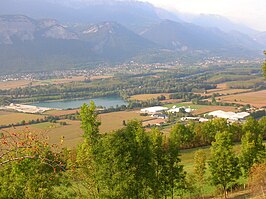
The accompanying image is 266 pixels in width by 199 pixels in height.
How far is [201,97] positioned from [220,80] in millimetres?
61407

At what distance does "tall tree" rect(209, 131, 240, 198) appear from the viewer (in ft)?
106

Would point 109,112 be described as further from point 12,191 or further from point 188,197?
point 12,191

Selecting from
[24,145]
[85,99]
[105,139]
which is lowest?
[85,99]

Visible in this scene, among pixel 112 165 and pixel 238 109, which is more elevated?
pixel 112 165

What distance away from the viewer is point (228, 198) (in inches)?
1251

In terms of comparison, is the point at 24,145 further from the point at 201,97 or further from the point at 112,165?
the point at 201,97

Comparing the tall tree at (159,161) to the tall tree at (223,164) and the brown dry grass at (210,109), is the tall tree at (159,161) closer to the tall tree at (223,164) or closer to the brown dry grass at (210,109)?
the tall tree at (223,164)

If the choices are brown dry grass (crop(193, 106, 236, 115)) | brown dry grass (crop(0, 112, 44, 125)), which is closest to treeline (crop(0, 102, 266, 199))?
brown dry grass (crop(193, 106, 236, 115))

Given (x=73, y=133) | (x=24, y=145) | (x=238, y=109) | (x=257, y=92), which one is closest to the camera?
(x=24, y=145)

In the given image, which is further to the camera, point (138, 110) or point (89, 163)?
point (138, 110)

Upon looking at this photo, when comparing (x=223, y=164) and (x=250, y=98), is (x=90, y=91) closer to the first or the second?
(x=250, y=98)

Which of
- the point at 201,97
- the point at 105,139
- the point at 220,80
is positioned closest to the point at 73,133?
the point at 105,139

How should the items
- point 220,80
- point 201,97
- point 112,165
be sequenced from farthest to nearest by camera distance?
point 220,80 < point 201,97 < point 112,165

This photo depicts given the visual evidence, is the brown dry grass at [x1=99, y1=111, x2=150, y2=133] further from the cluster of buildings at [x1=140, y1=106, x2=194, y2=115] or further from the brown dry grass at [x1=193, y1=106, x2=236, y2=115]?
the brown dry grass at [x1=193, y1=106, x2=236, y2=115]
